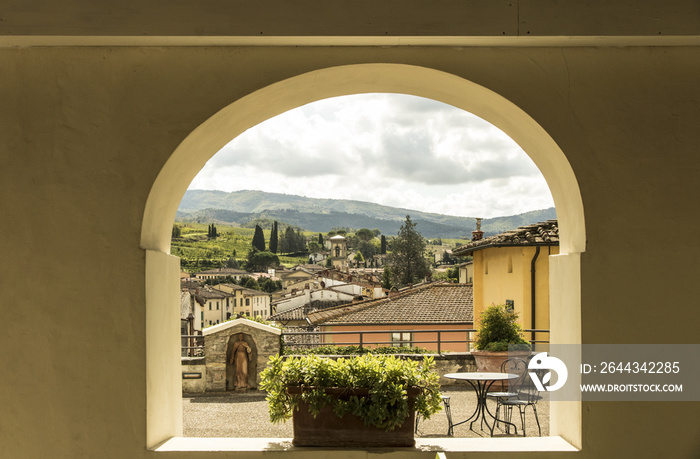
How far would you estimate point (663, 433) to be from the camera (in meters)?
3.65

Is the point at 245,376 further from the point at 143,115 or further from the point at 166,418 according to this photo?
the point at 143,115

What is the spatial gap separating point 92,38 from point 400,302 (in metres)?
24.8

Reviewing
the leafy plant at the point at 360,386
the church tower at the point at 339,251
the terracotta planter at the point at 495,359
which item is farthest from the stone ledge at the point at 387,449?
the church tower at the point at 339,251

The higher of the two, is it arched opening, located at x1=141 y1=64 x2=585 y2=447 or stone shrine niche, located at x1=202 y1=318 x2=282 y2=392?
arched opening, located at x1=141 y1=64 x2=585 y2=447

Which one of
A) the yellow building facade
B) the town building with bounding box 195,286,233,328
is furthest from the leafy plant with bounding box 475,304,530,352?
the town building with bounding box 195,286,233,328

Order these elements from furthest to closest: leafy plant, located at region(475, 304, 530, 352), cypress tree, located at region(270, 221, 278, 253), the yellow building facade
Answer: cypress tree, located at region(270, 221, 278, 253), the yellow building facade, leafy plant, located at region(475, 304, 530, 352)

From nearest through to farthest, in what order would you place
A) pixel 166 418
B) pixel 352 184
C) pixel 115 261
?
1. pixel 115 261
2. pixel 166 418
3. pixel 352 184

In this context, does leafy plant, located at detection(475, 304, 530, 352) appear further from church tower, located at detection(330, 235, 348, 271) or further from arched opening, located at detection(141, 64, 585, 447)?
church tower, located at detection(330, 235, 348, 271)

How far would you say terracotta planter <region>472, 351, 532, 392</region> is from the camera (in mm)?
10148

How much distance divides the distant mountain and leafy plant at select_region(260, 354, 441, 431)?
395 ft

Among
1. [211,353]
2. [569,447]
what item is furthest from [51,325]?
Result: [211,353]

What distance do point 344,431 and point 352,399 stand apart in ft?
0.67

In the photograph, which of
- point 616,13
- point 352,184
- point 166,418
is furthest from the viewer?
point 352,184

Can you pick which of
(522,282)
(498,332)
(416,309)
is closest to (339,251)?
(416,309)
